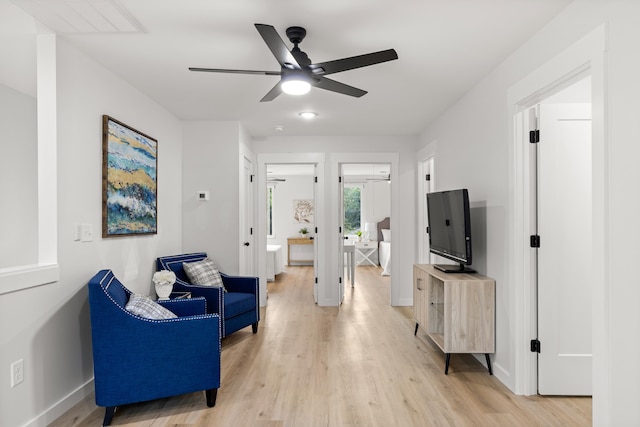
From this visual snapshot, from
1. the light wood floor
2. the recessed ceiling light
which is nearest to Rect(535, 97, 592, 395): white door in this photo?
the light wood floor

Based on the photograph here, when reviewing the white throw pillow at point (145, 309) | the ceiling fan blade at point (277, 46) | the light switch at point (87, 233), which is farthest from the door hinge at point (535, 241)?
the light switch at point (87, 233)

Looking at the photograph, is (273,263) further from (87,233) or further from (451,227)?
(87,233)

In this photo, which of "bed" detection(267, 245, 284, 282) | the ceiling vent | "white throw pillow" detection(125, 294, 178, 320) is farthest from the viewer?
"bed" detection(267, 245, 284, 282)

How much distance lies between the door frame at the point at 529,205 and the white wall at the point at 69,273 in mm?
3027

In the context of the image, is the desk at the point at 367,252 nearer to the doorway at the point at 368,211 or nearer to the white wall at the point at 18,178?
the doorway at the point at 368,211

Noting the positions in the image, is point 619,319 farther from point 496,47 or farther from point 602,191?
point 496,47

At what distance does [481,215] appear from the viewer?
11.1ft

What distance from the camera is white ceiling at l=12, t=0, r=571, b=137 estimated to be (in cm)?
216

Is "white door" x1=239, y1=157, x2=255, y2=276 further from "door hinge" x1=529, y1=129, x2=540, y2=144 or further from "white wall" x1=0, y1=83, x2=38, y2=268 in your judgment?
"door hinge" x1=529, y1=129, x2=540, y2=144

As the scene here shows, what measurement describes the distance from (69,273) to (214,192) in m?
2.21

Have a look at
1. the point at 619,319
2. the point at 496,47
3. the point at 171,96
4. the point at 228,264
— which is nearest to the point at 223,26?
the point at 171,96

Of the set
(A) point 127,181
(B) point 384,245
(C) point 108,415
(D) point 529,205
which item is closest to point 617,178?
(D) point 529,205

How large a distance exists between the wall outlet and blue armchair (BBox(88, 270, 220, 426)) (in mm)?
355

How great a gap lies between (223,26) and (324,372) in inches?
104
